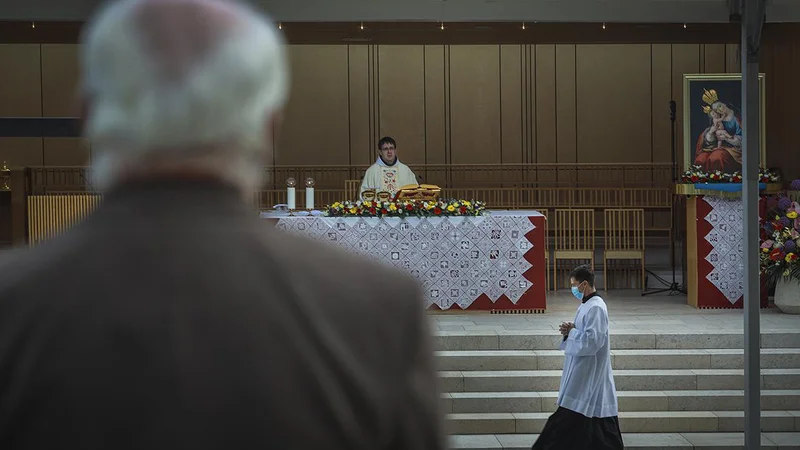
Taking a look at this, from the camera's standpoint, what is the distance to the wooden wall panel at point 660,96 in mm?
16500

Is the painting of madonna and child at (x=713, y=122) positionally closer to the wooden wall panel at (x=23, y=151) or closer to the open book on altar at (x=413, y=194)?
the open book on altar at (x=413, y=194)

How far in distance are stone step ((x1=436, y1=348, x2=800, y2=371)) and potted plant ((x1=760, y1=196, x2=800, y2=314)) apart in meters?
1.31

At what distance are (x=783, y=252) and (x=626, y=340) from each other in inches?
85.0

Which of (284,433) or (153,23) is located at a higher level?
(153,23)

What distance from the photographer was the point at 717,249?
37.8ft

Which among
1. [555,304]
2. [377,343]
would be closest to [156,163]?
[377,343]

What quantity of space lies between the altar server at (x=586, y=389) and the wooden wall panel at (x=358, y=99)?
9.47 meters

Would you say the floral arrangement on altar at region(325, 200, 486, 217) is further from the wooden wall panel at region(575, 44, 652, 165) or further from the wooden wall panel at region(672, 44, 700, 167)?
the wooden wall panel at region(672, 44, 700, 167)

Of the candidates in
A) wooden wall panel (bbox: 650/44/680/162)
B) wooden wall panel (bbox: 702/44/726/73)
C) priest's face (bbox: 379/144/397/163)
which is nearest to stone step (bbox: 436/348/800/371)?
priest's face (bbox: 379/144/397/163)

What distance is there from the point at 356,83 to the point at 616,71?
4.06 m

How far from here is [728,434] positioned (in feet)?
30.0

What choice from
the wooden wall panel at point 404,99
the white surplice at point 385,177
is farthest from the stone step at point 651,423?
the wooden wall panel at point 404,99

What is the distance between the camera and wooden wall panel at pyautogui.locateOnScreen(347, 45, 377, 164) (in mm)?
16984

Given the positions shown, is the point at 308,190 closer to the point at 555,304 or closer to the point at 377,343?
the point at 555,304
